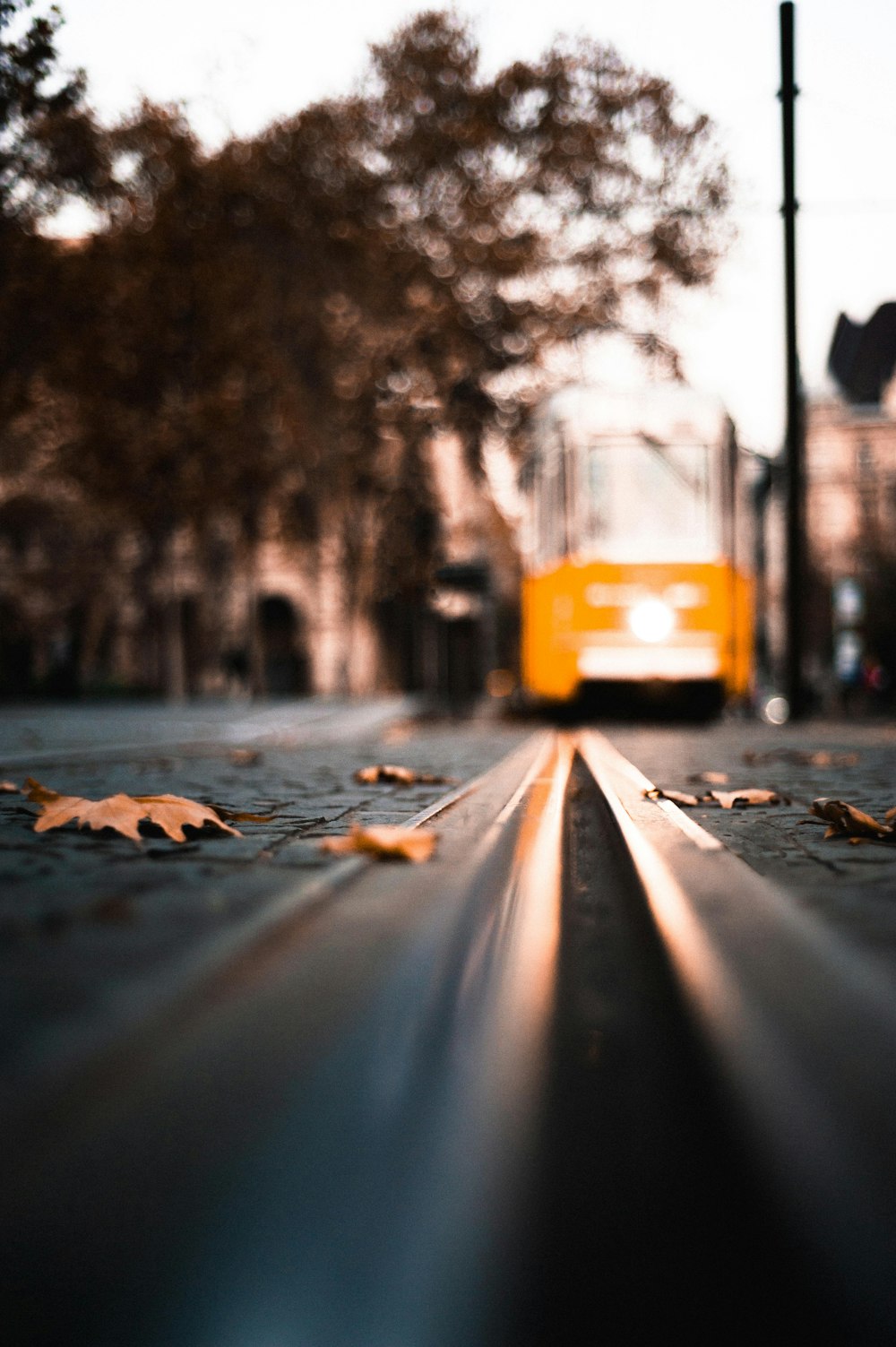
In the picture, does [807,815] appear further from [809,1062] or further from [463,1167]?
[463,1167]

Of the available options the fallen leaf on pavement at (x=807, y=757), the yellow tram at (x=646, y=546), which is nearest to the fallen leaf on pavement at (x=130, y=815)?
the fallen leaf on pavement at (x=807, y=757)

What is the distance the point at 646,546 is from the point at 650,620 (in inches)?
29.7

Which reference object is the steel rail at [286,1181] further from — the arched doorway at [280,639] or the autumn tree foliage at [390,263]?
the arched doorway at [280,639]

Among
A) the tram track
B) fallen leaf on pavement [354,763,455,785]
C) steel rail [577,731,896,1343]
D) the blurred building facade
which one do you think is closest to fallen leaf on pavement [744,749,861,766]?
fallen leaf on pavement [354,763,455,785]

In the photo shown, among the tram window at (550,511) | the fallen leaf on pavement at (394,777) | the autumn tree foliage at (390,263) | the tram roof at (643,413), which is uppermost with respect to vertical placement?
the autumn tree foliage at (390,263)

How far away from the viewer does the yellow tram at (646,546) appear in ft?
42.0

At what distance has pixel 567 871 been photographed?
2.58 m

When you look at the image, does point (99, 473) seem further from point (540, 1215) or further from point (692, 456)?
point (540, 1215)

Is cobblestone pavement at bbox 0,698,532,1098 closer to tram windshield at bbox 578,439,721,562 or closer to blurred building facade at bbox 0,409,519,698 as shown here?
tram windshield at bbox 578,439,721,562

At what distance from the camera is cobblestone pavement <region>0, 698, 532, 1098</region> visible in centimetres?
134

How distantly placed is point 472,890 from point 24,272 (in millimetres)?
10414

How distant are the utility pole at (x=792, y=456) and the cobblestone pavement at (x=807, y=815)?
21.6 feet

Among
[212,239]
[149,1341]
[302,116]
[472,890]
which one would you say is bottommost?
[149,1341]

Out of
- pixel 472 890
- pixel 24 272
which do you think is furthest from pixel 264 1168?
pixel 24 272
